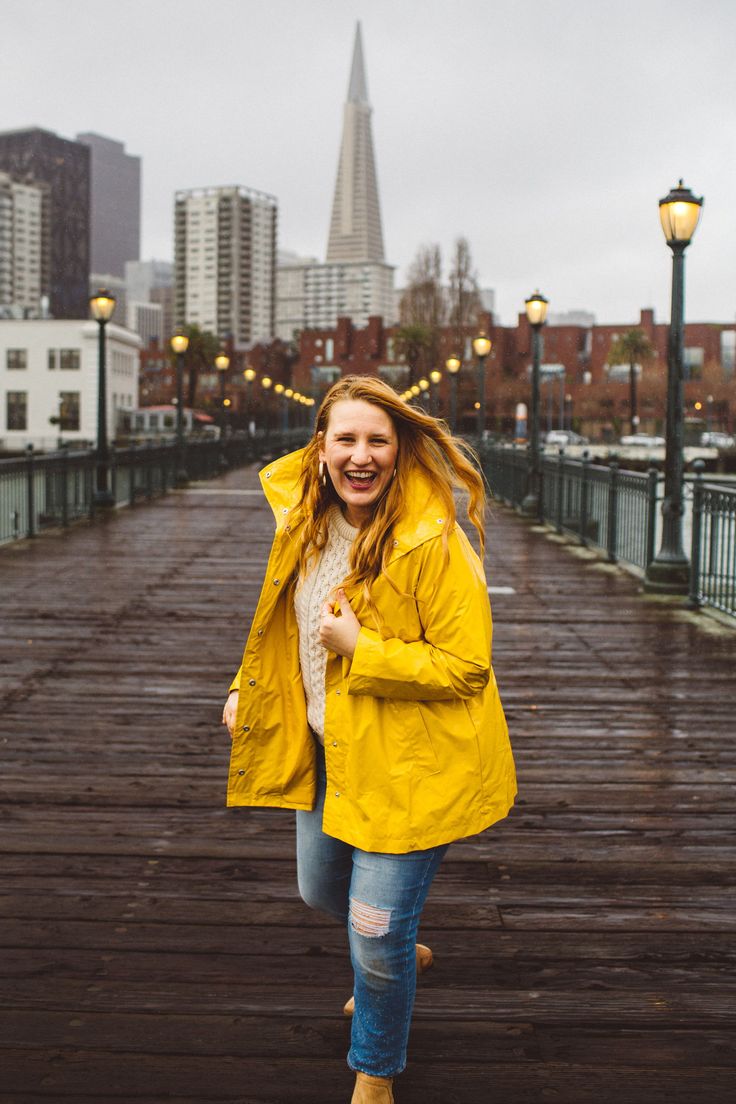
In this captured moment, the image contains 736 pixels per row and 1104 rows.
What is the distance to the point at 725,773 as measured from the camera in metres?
5.56

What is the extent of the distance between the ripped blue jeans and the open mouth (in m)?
0.82

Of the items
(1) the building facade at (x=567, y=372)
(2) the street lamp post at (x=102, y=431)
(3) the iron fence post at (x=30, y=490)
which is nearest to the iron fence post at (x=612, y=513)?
(3) the iron fence post at (x=30, y=490)

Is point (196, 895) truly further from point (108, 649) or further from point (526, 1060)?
point (108, 649)

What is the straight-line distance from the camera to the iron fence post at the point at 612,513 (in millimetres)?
13828

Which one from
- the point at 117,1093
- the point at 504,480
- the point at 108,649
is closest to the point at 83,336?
the point at 504,480

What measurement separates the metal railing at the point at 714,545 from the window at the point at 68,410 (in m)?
87.8

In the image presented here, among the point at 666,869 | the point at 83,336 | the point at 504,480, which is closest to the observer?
the point at 666,869

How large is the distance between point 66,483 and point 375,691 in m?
16.2

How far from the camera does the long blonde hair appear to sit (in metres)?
2.63

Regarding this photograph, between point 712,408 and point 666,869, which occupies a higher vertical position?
point 712,408

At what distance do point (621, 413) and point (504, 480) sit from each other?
8943cm

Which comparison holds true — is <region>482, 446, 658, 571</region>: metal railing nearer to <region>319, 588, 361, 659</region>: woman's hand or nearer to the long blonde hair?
the long blonde hair

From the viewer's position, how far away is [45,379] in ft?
320

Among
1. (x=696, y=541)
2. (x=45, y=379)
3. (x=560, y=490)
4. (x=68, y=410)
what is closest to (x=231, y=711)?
(x=696, y=541)
